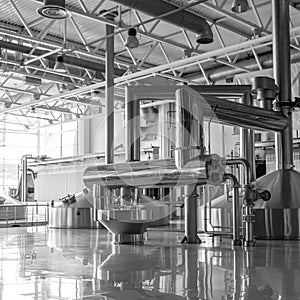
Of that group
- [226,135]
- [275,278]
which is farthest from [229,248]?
[226,135]

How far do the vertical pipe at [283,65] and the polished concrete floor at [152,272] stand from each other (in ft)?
5.26

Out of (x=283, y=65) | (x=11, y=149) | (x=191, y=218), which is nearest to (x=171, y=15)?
(x=283, y=65)

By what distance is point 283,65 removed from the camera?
24.0ft

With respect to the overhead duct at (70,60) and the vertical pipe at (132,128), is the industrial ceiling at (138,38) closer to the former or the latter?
the overhead duct at (70,60)

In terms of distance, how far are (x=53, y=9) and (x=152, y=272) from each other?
386 centimetres

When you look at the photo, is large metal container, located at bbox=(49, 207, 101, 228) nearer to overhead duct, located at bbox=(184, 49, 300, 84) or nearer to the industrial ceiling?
the industrial ceiling

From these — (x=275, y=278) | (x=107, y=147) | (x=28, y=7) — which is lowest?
(x=275, y=278)

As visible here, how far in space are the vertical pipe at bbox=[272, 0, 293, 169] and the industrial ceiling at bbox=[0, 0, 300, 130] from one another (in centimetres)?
151

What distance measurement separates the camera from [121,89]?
52.1ft

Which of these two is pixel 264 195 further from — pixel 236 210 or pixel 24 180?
pixel 24 180

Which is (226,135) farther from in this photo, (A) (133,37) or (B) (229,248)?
(B) (229,248)

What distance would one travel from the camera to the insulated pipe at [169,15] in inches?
333

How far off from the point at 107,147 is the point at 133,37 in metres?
2.53

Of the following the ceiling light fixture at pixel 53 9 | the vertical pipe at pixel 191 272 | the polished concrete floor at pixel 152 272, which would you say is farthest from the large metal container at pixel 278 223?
the ceiling light fixture at pixel 53 9
